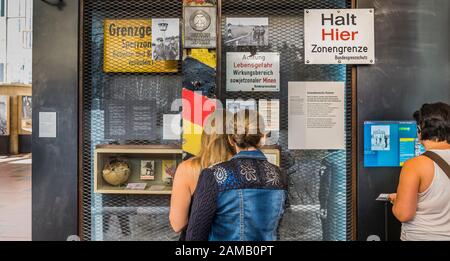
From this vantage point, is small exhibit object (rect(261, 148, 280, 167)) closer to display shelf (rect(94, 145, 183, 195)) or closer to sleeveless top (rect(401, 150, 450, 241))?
display shelf (rect(94, 145, 183, 195))

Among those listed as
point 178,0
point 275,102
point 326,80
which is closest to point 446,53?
point 326,80

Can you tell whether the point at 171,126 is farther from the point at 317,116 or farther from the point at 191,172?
the point at 191,172

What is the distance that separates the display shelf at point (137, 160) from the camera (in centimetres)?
273

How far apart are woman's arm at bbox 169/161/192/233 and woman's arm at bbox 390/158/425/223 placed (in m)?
0.85

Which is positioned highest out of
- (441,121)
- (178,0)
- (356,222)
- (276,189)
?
(178,0)

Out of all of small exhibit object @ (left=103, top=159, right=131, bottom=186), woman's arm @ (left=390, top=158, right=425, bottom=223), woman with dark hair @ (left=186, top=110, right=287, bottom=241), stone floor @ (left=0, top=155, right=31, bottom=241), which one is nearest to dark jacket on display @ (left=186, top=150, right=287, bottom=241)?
woman with dark hair @ (left=186, top=110, right=287, bottom=241)

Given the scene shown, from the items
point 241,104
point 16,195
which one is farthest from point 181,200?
point 16,195

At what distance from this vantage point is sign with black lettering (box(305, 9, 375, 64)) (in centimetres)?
256

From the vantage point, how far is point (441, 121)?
1.62m

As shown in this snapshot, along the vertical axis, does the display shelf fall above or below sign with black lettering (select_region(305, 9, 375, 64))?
below

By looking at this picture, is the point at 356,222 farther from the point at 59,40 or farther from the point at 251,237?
the point at 59,40

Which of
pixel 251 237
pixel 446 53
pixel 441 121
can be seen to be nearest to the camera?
pixel 251 237

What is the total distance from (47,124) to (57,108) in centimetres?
13
